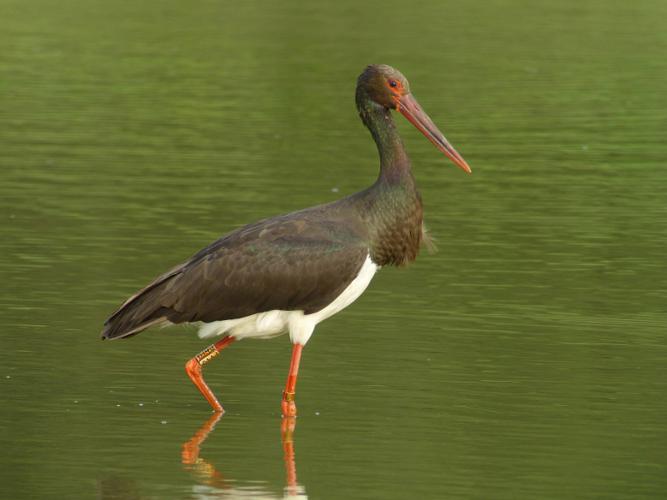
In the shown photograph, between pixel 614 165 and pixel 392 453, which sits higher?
pixel 392 453

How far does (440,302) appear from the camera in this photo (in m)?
12.9

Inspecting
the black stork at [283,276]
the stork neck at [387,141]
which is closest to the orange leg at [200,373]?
the black stork at [283,276]

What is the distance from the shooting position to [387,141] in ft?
Answer: 35.1

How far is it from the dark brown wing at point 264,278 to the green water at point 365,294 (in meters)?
0.52

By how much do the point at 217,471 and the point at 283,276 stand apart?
153 cm

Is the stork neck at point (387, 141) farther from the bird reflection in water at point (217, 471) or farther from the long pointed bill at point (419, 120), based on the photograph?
the bird reflection in water at point (217, 471)

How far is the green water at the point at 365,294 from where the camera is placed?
29.9 ft

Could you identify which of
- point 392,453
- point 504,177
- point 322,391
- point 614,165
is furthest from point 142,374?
point 614,165

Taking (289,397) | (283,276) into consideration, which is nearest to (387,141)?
(283,276)

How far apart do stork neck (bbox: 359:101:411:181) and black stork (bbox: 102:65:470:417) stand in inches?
7.2

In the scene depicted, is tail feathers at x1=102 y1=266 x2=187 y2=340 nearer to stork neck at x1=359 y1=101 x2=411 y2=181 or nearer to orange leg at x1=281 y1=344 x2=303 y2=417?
orange leg at x1=281 y1=344 x2=303 y2=417

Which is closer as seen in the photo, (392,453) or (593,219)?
(392,453)

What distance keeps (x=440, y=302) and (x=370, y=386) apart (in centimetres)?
242

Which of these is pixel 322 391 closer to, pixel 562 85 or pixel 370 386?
pixel 370 386
